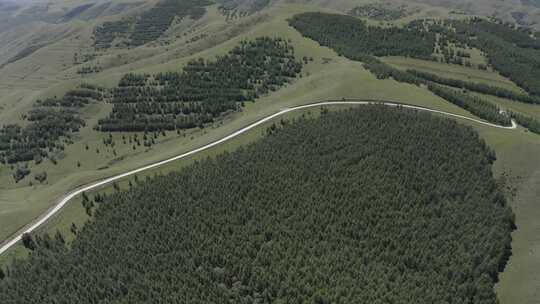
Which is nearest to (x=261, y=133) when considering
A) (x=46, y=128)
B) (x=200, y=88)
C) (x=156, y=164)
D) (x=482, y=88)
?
(x=156, y=164)

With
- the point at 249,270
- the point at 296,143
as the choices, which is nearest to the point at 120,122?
the point at 296,143

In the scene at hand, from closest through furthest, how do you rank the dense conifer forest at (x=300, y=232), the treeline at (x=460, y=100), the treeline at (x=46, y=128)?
the dense conifer forest at (x=300, y=232) → the treeline at (x=460, y=100) → the treeline at (x=46, y=128)

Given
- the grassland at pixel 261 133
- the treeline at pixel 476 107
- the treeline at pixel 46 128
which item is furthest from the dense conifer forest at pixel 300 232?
the treeline at pixel 46 128

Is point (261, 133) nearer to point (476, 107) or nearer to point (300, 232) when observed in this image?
point (300, 232)

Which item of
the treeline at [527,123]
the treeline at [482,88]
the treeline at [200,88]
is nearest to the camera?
the treeline at [527,123]

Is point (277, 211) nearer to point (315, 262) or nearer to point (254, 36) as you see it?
point (315, 262)

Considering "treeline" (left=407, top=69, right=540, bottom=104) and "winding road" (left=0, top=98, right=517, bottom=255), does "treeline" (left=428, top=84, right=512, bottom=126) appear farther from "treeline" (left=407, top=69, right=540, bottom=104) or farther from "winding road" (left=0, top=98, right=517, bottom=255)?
"treeline" (left=407, top=69, right=540, bottom=104)

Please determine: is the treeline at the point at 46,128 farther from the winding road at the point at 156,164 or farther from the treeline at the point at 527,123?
the treeline at the point at 527,123

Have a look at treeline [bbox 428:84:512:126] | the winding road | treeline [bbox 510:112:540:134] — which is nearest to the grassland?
the winding road

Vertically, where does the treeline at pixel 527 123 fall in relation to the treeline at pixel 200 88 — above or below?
below
